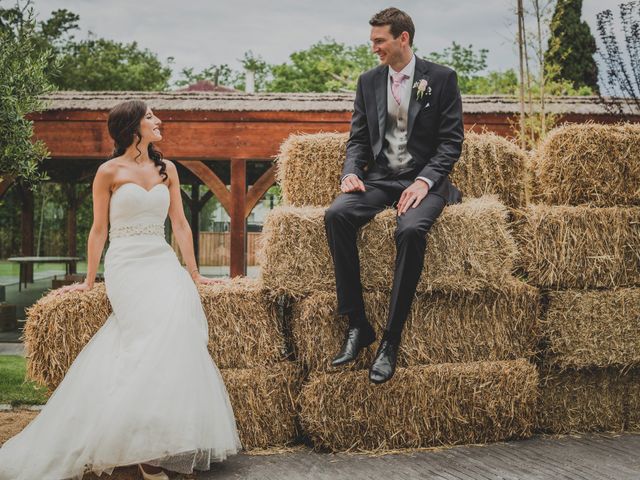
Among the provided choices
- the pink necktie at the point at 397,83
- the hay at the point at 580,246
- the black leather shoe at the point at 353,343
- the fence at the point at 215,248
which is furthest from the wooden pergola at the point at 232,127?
the fence at the point at 215,248

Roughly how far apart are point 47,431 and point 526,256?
3.28 meters

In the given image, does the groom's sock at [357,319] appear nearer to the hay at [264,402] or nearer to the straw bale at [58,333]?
the hay at [264,402]

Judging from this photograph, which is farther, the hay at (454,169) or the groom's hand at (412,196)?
the hay at (454,169)

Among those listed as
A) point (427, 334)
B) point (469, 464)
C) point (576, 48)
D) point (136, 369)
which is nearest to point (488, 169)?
point (427, 334)

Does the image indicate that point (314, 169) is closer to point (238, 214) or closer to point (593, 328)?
point (593, 328)

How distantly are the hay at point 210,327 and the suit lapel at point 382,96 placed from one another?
140cm

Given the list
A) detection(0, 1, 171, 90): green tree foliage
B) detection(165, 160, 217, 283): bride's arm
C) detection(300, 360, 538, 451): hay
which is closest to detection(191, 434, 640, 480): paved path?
detection(300, 360, 538, 451): hay

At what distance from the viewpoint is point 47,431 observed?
393 cm

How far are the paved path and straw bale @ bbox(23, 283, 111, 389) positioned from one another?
Result: 41.8 inches

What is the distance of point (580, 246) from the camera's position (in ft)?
16.4

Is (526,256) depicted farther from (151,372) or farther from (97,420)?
(97,420)

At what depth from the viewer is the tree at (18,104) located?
6.11 meters

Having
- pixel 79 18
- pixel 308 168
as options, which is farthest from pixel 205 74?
pixel 308 168

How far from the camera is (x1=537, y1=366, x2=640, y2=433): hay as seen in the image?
5121mm
